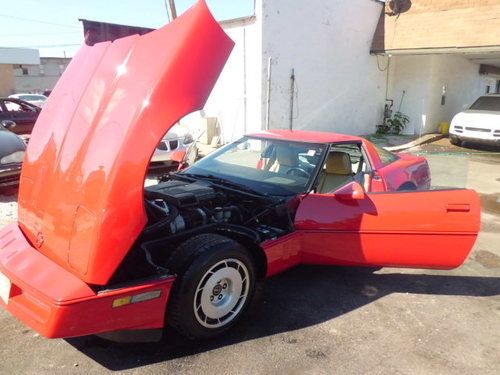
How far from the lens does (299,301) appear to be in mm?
3500

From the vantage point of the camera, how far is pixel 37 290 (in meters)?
2.42

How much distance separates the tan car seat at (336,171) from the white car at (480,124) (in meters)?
9.09

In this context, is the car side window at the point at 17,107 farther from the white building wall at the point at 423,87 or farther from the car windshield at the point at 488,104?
the car windshield at the point at 488,104

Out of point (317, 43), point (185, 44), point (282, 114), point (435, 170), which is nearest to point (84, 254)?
point (185, 44)

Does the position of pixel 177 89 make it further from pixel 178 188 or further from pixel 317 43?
pixel 317 43

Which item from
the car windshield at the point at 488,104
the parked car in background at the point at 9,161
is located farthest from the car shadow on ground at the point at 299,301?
the car windshield at the point at 488,104

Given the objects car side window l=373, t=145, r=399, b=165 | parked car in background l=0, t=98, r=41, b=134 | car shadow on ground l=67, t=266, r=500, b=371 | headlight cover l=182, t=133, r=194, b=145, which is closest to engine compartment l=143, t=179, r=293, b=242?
car shadow on ground l=67, t=266, r=500, b=371

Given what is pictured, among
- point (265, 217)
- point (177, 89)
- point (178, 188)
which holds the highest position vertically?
point (177, 89)

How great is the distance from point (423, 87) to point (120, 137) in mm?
14458

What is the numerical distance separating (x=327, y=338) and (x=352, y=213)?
3.29ft

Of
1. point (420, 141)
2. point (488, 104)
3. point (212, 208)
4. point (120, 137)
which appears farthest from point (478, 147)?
point (120, 137)

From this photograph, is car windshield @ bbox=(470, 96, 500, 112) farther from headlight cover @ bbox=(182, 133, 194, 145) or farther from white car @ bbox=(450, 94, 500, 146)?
headlight cover @ bbox=(182, 133, 194, 145)

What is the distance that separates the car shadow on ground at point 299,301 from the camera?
2785 millimetres

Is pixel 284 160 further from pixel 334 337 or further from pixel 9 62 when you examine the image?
pixel 9 62
